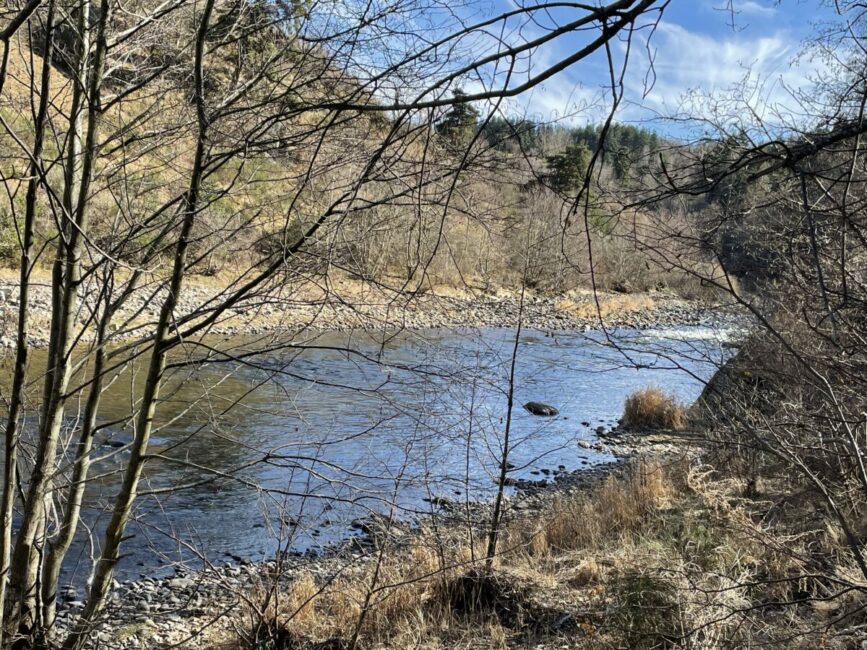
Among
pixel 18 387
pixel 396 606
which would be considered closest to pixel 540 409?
pixel 396 606

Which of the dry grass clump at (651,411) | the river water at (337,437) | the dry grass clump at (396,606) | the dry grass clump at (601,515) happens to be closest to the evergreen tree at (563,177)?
the river water at (337,437)

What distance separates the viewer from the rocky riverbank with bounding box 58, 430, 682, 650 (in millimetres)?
5488

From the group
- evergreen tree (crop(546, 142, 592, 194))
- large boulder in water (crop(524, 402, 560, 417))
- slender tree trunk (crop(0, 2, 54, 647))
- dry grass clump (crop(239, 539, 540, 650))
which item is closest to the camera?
evergreen tree (crop(546, 142, 592, 194))

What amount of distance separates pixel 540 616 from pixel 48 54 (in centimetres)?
504

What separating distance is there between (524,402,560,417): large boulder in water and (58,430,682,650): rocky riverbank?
16.6 feet

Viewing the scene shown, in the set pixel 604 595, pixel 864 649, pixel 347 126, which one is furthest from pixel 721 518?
pixel 347 126

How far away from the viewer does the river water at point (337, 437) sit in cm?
396

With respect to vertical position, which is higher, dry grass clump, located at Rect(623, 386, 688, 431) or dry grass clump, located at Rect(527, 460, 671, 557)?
dry grass clump, located at Rect(623, 386, 688, 431)

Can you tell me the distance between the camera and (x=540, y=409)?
1512cm

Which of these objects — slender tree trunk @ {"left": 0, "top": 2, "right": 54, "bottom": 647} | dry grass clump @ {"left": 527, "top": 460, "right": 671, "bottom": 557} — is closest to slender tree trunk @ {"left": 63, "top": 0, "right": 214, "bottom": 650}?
slender tree trunk @ {"left": 0, "top": 2, "right": 54, "bottom": 647}

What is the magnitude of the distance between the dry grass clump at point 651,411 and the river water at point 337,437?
0.52 m

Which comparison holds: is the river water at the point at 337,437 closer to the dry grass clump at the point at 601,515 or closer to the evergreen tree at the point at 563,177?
the evergreen tree at the point at 563,177

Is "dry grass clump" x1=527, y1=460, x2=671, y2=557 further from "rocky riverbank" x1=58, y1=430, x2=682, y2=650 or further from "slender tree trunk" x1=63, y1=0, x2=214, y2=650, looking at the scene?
"slender tree trunk" x1=63, y1=0, x2=214, y2=650

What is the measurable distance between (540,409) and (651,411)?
9.24ft
